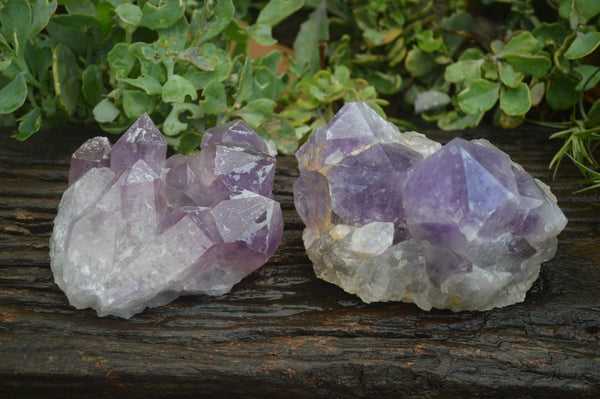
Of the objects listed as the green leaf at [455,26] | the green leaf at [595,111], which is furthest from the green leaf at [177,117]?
the green leaf at [595,111]

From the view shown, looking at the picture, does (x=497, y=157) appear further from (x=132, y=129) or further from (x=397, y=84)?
(x=397, y=84)

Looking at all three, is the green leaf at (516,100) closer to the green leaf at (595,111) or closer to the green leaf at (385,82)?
the green leaf at (595,111)

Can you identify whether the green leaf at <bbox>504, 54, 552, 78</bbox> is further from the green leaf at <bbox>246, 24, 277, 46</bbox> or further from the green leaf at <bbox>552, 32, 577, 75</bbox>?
the green leaf at <bbox>246, 24, 277, 46</bbox>

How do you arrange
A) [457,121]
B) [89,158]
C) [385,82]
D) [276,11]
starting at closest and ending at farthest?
[89,158], [276,11], [457,121], [385,82]

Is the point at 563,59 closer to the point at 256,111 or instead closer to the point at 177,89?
the point at 256,111

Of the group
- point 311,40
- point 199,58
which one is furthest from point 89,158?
point 311,40

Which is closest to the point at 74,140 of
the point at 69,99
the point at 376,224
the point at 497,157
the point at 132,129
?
the point at 69,99
